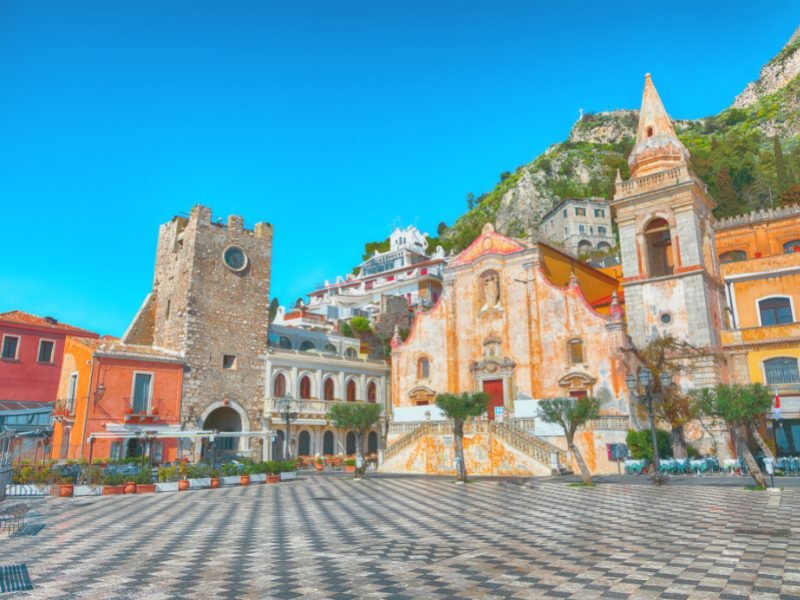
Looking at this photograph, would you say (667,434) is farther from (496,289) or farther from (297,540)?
(297,540)

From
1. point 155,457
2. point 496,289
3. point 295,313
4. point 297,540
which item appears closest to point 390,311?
point 295,313

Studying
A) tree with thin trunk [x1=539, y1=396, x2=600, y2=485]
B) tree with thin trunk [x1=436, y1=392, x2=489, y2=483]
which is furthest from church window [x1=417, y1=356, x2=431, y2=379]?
tree with thin trunk [x1=539, y1=396, x2=600, y2=485]

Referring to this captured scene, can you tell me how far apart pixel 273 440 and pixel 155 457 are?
7446mm

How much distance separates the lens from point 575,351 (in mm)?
32906

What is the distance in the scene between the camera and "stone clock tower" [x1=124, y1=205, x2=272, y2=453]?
36000 mm

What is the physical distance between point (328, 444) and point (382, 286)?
3833 cm

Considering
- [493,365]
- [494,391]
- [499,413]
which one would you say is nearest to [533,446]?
[499,413]

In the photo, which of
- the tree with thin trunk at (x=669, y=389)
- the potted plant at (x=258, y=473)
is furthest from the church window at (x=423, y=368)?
the potted plant at (x=258, y=473)

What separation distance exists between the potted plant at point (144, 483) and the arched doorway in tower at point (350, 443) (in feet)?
65.0

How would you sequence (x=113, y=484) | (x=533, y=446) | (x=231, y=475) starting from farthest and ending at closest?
(x=533, y=446) → (x=231, y=475) → (x=113, y=484)

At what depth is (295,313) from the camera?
63469 mm

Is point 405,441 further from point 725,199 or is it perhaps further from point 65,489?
point 725,199

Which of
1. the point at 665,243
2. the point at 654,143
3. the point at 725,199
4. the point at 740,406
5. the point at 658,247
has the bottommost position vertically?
the point at 740,406

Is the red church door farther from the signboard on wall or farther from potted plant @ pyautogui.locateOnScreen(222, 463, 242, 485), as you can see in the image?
potted plant @ pyautogui.locateOnScreen(222, 463, 242, 485)
